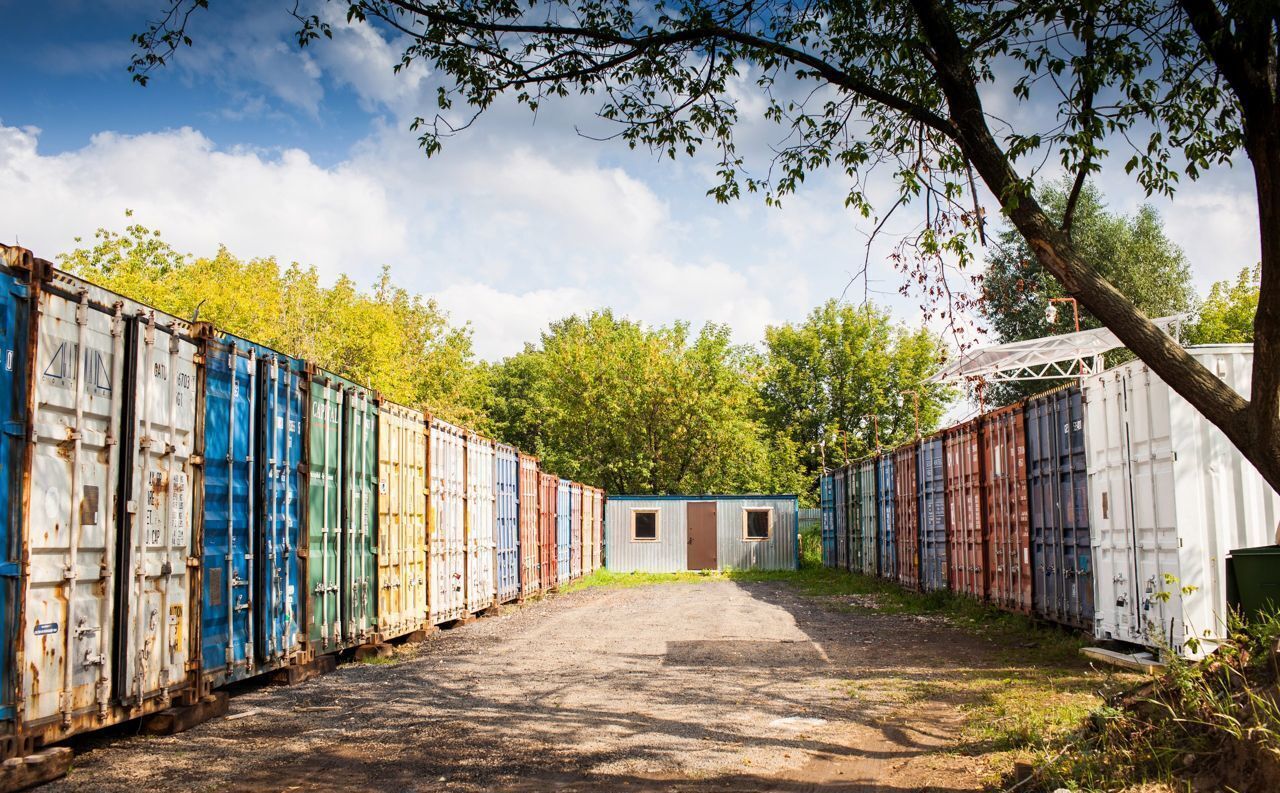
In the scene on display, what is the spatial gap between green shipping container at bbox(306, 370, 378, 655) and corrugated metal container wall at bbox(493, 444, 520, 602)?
684 cm

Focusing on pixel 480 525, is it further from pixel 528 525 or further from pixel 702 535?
pixel 702 535

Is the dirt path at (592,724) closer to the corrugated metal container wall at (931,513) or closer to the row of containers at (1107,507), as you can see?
the row of containers at (1107,507)

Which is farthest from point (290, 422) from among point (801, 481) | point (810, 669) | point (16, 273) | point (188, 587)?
point (801, 481)

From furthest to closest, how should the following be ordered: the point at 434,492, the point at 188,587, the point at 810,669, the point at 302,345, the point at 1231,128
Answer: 1. the point at 302,345
2. the point at 434,492
3. the point at 810,669
4. the point at 188,587
5. the point at 1231,128

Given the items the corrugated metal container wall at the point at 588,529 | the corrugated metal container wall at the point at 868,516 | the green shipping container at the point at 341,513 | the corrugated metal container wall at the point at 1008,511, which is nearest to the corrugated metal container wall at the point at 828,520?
the corrugated metal container wall at the point at 868,516

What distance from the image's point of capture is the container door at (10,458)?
19.9 feet

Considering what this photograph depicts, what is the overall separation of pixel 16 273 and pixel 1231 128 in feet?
26.8

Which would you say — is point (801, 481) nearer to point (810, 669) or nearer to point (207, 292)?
point (207, 292)

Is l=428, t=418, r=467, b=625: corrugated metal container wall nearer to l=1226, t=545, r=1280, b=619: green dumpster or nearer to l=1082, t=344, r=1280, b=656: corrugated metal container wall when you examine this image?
l=1082, t=344, r=1280, b=656: corrugated metal container wall

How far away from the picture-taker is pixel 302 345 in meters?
43.5

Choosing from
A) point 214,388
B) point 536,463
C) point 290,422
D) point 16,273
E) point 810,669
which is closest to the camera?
point 16,273

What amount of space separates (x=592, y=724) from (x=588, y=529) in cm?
2505

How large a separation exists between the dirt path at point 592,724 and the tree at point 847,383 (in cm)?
4129

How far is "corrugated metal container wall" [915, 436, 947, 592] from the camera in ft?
65.8
